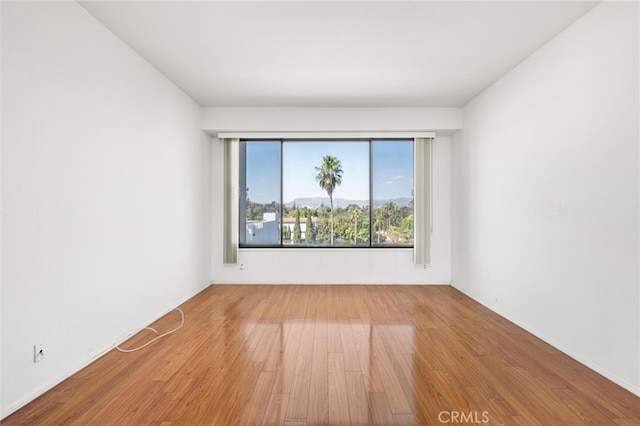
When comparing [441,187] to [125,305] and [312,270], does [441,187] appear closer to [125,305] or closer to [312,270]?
[312,270]

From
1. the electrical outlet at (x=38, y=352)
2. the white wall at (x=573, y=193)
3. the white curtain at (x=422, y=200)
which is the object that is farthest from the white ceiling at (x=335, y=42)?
the electrical outlet at (x=38, y=352)

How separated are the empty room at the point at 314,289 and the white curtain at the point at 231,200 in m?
0.37

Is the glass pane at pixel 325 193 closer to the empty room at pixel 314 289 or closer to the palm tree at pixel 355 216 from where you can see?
the palm tree at pixel 355 216

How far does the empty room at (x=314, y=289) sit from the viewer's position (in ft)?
6.59

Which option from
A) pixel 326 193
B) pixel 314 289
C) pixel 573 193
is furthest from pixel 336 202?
pixel 573 193

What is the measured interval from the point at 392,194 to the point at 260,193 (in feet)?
7.58

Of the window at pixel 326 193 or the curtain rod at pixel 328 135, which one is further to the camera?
the window at pixel 326 193

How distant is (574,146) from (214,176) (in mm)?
4822

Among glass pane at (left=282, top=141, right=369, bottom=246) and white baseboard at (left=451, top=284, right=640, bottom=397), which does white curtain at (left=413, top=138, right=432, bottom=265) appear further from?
white baseboard at (left=451, top=284, right=640, bottom=397)

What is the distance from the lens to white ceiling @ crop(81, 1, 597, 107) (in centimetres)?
251

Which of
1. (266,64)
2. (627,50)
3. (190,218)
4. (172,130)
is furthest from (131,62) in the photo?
(627,50)

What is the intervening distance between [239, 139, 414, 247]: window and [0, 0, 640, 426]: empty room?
1.99 feet

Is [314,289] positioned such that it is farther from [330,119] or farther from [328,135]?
[330,119]

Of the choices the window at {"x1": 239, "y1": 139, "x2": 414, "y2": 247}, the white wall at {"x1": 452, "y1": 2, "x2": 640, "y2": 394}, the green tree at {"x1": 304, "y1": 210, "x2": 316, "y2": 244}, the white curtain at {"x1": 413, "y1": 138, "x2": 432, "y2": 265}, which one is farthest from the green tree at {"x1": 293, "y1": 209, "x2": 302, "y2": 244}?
the white wall at {"x1": 452, "y1": 2, "x2": 640, "y2": 394}
